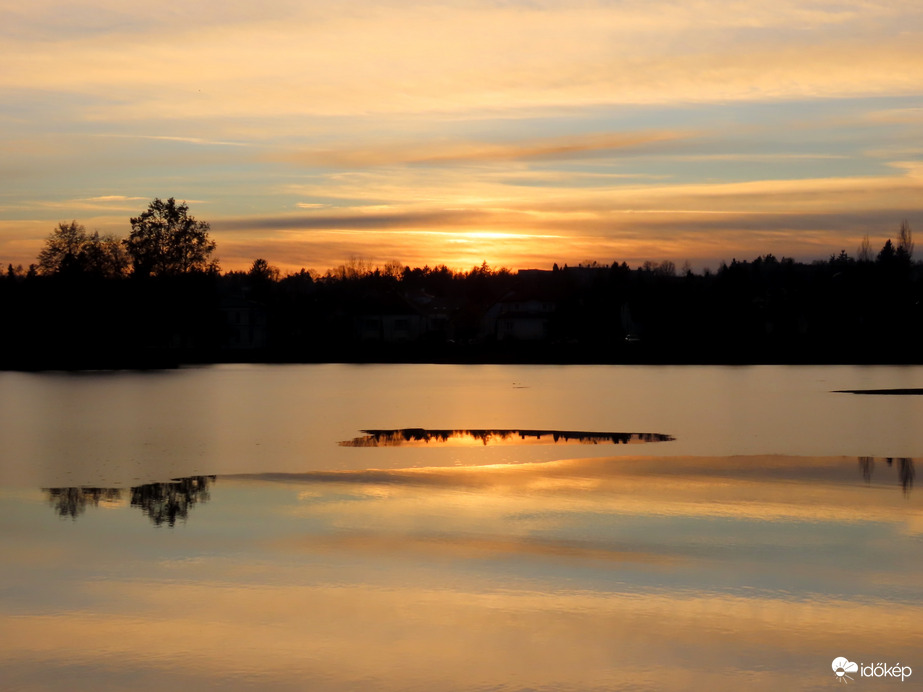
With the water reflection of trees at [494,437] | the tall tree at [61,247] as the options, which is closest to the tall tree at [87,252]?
the tall tree at [61,247]

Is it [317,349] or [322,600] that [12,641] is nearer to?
[322,600]

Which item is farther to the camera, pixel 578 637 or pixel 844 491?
pixel 844 491

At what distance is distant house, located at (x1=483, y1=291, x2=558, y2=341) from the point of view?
14000cm

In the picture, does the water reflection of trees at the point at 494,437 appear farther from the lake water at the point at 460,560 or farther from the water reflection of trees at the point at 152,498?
the water reflection of trees at the point at 152,498

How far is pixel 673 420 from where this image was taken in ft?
110

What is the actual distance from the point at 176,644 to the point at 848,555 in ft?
26.0

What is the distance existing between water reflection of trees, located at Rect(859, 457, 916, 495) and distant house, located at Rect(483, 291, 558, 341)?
376ft

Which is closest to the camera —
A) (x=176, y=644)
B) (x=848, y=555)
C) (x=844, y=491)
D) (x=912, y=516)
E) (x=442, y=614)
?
(x=176, y=644)

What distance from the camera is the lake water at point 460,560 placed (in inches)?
370

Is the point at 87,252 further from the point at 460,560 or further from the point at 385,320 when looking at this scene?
the point at 460,560

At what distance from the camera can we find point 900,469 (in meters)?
21.0

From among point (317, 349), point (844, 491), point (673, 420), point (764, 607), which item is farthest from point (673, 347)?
point (764, 607)

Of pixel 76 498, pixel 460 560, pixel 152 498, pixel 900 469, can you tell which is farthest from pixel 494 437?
pixel 460 560

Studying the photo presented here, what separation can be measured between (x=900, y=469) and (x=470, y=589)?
12387mm
